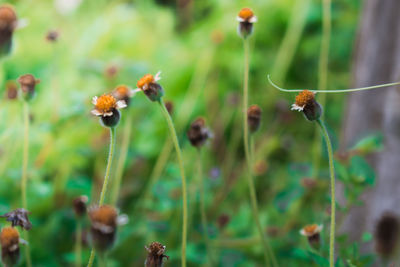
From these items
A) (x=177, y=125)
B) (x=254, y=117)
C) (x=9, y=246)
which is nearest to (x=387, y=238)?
(x=254, y=117)

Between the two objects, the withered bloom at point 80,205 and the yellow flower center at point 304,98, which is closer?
the yellow flower center at point 304,98

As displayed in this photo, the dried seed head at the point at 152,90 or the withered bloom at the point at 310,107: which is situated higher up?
the dried seed head at the point at 152,90

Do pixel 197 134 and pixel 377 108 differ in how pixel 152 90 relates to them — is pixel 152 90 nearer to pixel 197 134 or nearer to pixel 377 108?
pixel 197 134

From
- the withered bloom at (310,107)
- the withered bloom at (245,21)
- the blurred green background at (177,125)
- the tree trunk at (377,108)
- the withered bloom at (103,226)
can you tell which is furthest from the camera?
the blurred green background at (177,125)

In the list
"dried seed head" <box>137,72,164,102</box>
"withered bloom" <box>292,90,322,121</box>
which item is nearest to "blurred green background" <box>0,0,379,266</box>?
"withered bloom" <box>292,90,322,121</box>

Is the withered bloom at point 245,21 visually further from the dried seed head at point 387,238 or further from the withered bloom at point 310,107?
the dried seed head at point 387,238

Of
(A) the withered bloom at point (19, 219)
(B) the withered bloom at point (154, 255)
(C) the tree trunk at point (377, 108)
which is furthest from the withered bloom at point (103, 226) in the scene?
(C) the tree trunk at point (377, 108)

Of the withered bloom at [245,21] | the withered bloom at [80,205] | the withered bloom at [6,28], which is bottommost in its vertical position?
the withered bloom at [80,205]

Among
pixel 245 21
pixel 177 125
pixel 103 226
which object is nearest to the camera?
pixel 103 226
